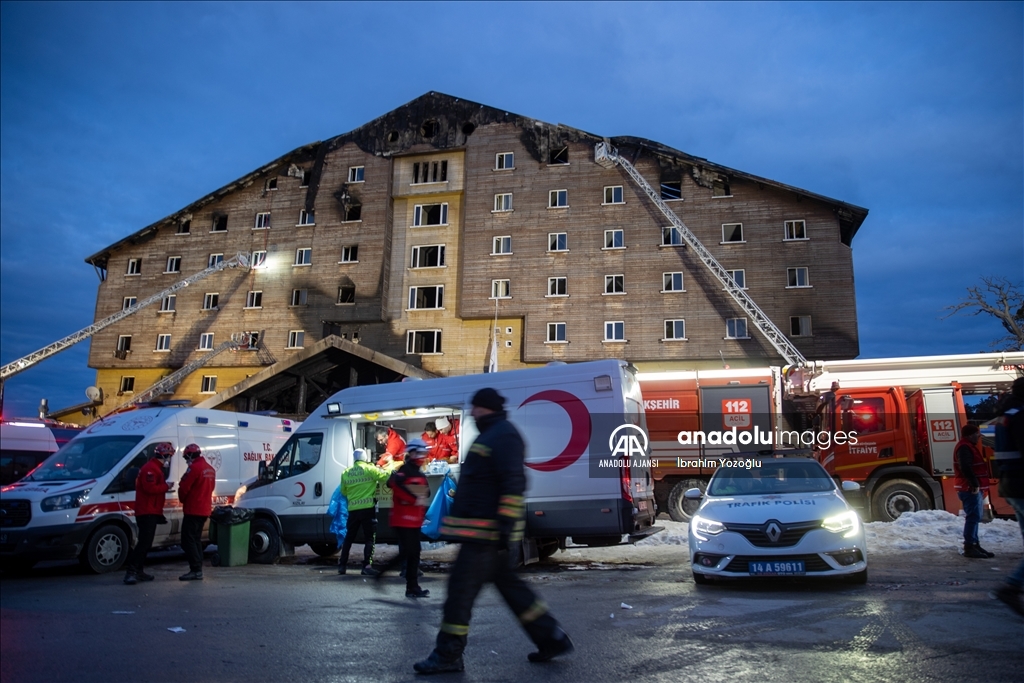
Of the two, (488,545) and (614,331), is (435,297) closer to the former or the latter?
(614,331)

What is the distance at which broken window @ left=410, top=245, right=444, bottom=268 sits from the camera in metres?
39.4

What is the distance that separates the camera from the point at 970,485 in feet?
34.8

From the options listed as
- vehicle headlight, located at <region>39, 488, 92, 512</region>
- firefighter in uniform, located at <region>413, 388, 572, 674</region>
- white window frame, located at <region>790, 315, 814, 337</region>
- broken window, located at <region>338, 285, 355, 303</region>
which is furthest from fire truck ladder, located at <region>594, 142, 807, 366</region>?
firefighter in uniform, located at <region>413, 388, 572, 674</region>

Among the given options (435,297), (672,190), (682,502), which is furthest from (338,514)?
(672,190)

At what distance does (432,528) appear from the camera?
11484 millimetres

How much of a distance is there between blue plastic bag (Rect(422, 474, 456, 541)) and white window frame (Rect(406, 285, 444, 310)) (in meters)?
Answer: 27.3

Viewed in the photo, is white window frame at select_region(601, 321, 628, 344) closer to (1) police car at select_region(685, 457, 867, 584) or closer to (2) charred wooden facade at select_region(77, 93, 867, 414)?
(2) charred wooden facade at select_region(77, 93, 867, 414)

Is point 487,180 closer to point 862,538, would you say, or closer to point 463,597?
point 862,538

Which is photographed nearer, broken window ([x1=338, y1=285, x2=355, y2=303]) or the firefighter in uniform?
the firefighter in uniform

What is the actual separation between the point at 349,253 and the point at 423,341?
6.51 m

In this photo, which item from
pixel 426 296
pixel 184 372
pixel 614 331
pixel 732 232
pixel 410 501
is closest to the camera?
pixel 410 501

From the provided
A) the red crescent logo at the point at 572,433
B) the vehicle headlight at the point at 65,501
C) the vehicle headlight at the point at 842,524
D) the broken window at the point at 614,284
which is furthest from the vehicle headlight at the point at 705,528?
the broken window at the point at 614,284

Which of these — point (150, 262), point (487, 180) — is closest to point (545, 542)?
point (487, 180)

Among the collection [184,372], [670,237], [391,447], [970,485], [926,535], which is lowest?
[926,535]
